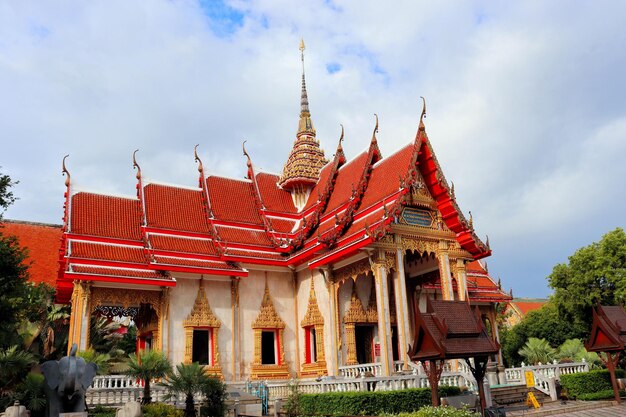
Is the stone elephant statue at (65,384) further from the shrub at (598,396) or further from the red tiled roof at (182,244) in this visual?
the shrub at (598,396)

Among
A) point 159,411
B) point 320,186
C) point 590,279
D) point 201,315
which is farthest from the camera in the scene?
point 320,186

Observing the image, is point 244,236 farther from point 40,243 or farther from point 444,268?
point 40,243

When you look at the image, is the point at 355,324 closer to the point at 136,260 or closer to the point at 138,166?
the point at 136,260

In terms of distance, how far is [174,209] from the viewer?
19312 mm

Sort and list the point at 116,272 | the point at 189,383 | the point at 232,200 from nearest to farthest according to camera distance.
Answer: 1. the point at 189,383
2. the point at 116,272
3. the point at 232,200

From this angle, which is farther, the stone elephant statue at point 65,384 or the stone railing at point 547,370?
the stone railing at point 547,370

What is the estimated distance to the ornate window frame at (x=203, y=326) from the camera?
16.5 meters

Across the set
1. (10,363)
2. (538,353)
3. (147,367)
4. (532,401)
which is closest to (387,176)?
(532,401)

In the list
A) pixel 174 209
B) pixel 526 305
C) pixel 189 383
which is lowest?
pixel 189 383

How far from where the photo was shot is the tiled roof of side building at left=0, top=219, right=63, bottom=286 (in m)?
28.6

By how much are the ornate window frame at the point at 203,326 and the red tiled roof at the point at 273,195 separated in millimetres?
4757

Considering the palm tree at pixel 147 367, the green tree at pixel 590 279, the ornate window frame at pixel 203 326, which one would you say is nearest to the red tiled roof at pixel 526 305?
the green tree at pixel 590 279

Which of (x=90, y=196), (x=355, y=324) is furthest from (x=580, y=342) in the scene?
(x=90, y=196)

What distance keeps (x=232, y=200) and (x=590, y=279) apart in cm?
1285
